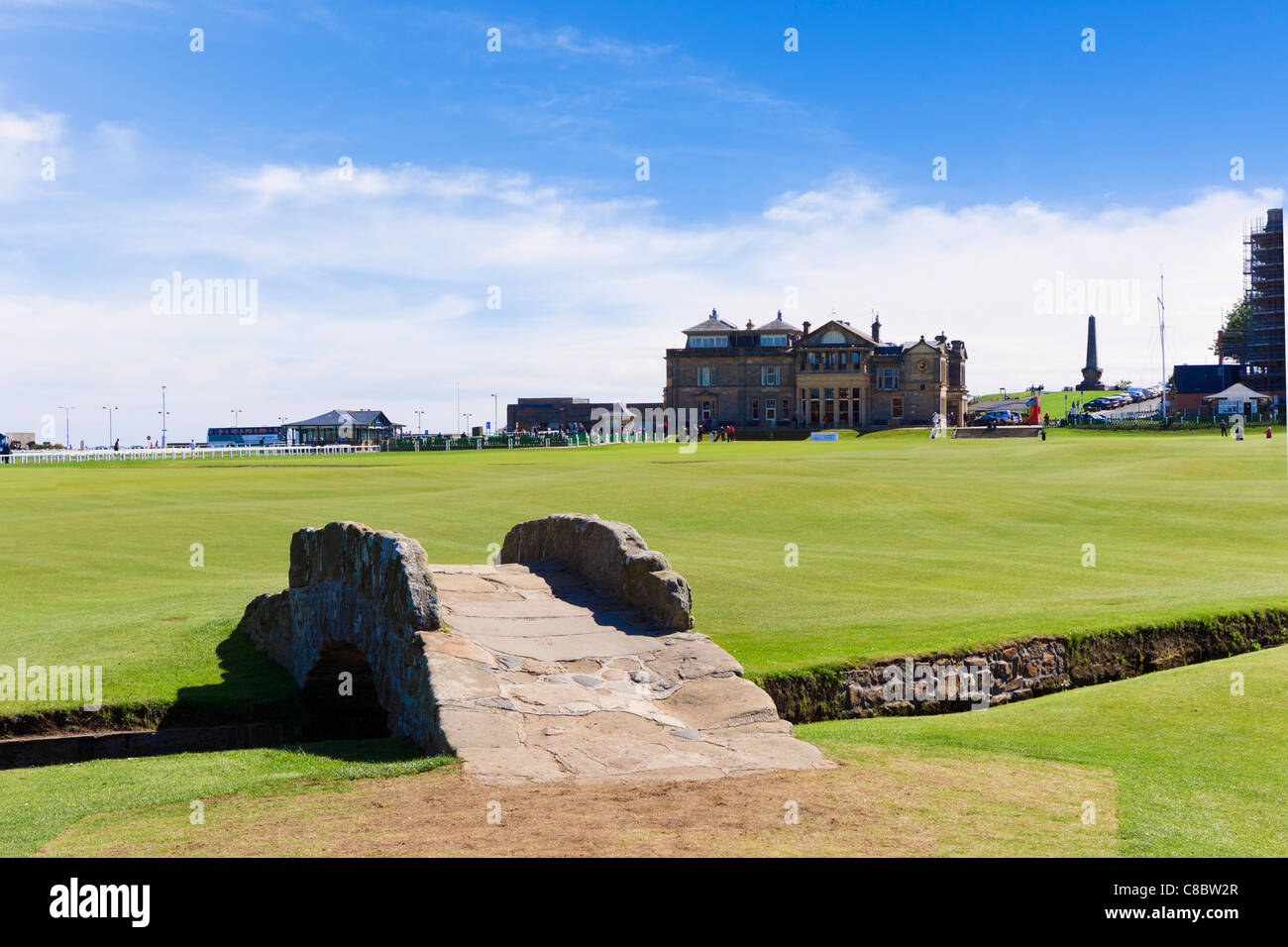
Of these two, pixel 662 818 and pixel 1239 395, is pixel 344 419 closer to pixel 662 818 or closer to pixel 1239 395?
pixel 1239 395

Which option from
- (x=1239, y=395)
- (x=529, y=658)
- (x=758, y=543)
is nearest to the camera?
(x=529, y=658)

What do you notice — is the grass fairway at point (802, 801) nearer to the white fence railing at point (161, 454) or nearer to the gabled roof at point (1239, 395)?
the white fence railing at point (161, 454)

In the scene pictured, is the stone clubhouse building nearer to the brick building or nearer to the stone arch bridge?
the brick building

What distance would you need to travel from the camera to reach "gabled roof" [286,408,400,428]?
140 m

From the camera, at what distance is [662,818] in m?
7.46

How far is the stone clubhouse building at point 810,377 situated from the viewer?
392ft

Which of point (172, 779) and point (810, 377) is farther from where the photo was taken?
point (810, 377)

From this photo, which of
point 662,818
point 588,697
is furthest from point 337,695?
point 662,818

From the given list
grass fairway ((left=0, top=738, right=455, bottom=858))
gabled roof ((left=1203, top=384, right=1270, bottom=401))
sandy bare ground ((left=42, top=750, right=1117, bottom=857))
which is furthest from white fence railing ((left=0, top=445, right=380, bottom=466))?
gabled roof ((left=1203, top=384, right=1270, bottom=401))

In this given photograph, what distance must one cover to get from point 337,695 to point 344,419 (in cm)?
13162

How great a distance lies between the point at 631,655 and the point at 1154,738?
541 cm

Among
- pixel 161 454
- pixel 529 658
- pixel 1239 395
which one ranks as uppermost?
pixel 1239 395

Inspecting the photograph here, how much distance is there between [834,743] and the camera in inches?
403
